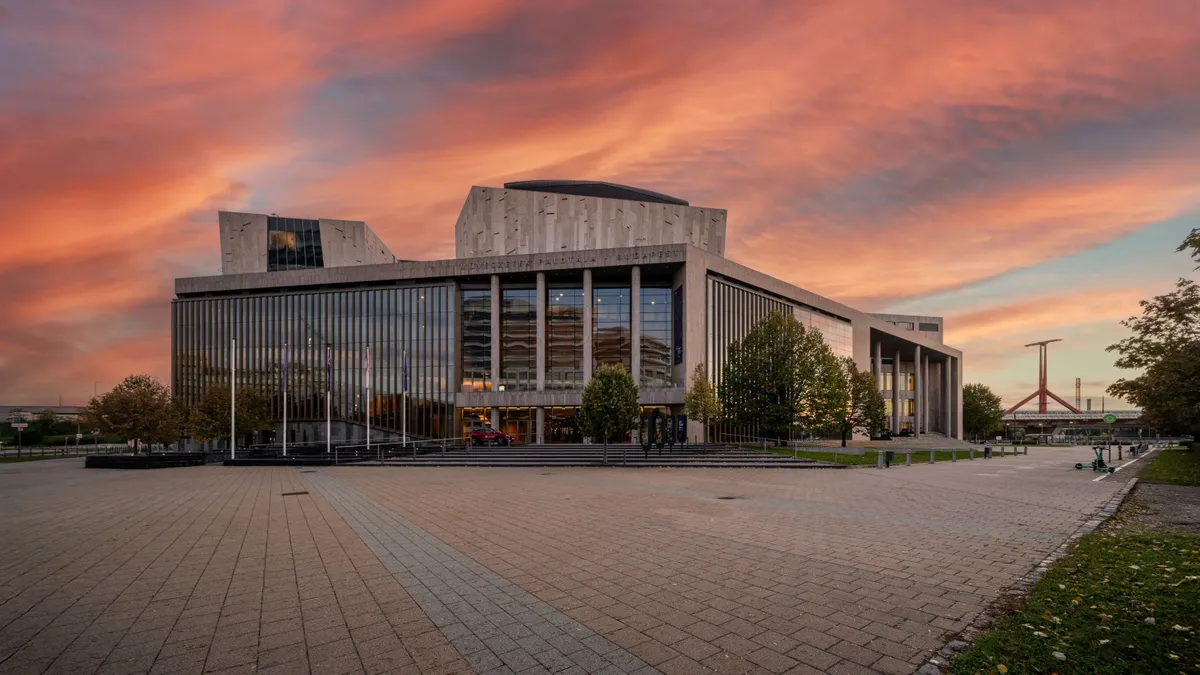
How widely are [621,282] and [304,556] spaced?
1970 inches

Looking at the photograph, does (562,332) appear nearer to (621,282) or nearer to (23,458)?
(621,282)

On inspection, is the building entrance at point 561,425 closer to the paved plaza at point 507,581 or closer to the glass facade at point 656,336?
the glass facade at point 656,336

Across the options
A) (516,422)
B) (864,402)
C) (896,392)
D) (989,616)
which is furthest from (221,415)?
(896,392)

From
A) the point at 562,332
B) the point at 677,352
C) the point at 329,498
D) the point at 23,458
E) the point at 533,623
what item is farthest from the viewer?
the point at 562,332

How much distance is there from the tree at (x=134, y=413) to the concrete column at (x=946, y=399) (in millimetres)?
119481

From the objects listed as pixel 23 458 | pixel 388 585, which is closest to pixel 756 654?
pixel 388 585

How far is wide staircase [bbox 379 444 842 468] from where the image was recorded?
32.4m

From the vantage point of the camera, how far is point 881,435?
81188 millimetres

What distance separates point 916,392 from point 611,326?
74.9 m

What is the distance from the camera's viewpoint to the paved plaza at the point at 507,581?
223 inches

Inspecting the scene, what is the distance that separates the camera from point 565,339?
58.2 metres

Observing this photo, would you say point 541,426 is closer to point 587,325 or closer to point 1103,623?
point 587,325

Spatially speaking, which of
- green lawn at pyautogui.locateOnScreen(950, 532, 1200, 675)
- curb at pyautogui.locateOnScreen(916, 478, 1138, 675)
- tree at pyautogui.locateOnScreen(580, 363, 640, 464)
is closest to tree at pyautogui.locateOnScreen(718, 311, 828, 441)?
tree at pyautogui.locateOnScreen(580, 363, 640, 464)

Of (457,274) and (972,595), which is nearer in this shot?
(972,595)
